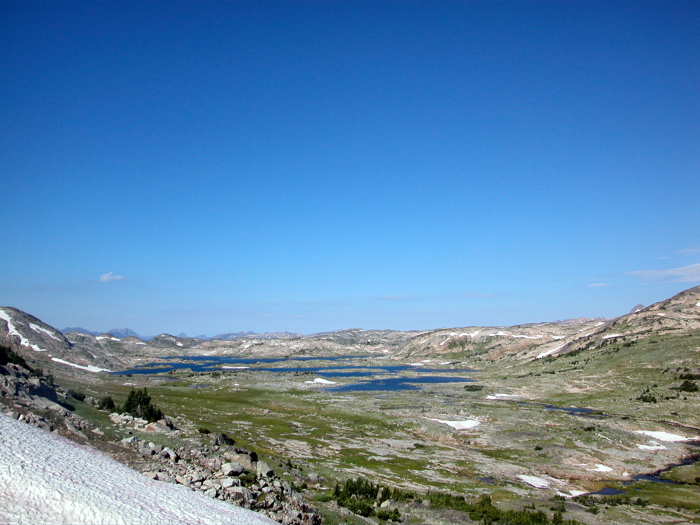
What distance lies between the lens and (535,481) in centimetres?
4669

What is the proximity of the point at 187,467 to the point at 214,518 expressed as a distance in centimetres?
694

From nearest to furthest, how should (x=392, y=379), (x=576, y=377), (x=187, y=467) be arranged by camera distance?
(x=187, y=467), (x=576, y=377), (x=392, y=379)

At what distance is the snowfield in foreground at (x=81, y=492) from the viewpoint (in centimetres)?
1819

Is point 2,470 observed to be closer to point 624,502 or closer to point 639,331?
point 624,502

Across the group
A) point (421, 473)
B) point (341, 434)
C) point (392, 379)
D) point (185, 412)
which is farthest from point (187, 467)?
point (392, 379)

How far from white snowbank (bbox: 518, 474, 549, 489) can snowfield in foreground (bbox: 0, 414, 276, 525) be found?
113 ft

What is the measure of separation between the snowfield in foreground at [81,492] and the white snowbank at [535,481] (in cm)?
3457

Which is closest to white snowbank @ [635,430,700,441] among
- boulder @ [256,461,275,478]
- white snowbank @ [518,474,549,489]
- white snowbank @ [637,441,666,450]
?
white snowbank @ [637,441,666,450]

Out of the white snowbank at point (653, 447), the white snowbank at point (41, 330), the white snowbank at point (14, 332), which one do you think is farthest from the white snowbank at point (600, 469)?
the white snowbank at point (41, 330)

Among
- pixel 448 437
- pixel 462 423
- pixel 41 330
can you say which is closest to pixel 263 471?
pixel 448 437

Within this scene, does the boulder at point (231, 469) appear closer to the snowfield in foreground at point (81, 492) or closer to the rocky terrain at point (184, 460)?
the rocky terrain at point (184, 460)

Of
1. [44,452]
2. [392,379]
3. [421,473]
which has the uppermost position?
[44,452]

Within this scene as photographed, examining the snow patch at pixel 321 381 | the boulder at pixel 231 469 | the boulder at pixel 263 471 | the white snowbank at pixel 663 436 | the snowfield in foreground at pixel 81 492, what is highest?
the snowfield in foreground at pixel 81 492

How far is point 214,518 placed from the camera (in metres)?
21.2
